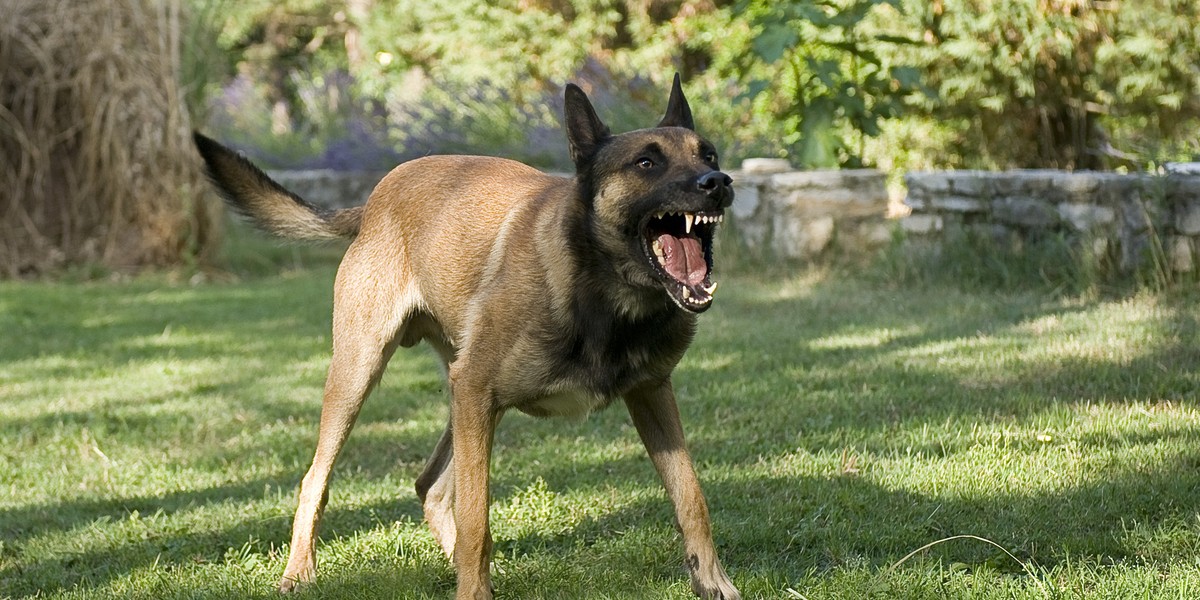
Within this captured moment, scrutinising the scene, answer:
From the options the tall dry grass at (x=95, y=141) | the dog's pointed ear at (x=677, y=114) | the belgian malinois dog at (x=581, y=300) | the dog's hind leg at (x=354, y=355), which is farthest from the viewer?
the tall dry grass at (x=95, y=141)

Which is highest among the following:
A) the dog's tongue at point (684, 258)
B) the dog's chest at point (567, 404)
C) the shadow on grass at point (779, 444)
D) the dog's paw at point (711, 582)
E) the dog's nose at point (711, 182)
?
the dog's nose at point (711, 182)

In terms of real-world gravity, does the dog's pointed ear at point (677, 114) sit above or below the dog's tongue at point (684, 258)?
above

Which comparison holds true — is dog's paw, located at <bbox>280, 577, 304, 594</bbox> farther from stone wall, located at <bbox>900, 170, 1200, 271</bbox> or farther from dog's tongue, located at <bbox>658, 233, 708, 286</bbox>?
stone wall, located at <bbox>900, 170, 1200, 271</bbox>

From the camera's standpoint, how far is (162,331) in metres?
9.78

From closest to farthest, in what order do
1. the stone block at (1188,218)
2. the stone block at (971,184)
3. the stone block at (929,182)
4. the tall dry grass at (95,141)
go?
the stone block at (1188,218), the stone block at (971,184), the stone block at (929,182), the tall dry grass at (95,141)

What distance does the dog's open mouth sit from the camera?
3.59 meters

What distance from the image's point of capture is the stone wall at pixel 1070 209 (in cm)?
809

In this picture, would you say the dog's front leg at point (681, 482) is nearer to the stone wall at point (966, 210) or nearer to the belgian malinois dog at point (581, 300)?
the belgian malinois dog at point (581, 300)

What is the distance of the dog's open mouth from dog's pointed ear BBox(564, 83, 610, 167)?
39 centimetres

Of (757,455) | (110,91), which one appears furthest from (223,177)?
(110,91)

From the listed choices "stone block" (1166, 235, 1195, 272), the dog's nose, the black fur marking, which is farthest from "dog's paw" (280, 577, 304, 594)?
"stone block" (1166, 235, 1195, 272)

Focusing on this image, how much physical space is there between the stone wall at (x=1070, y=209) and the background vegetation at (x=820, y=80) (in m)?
0.46

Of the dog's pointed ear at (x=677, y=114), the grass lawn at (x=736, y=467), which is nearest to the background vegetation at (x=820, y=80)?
the grass lawn at (x=736, y=467)

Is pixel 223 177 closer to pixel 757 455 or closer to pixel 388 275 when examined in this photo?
pixel 388 275
